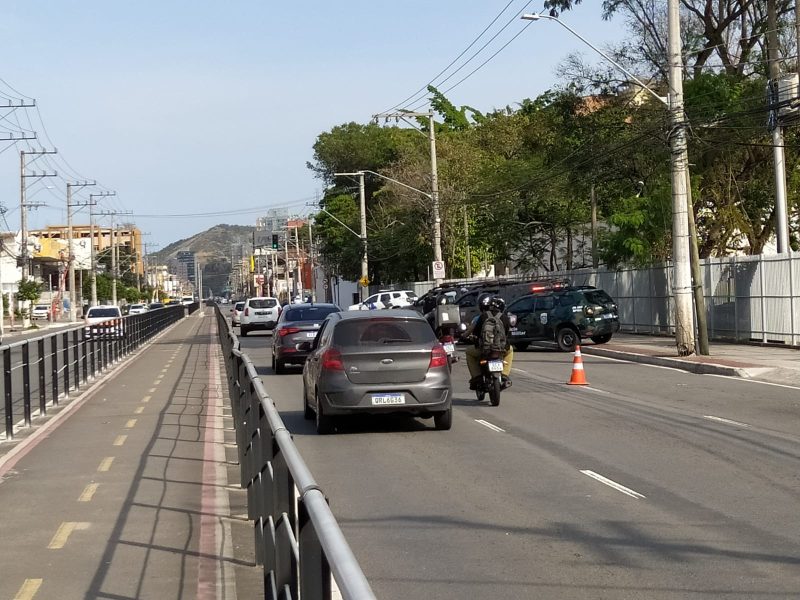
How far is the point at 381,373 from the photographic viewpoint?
15.4m

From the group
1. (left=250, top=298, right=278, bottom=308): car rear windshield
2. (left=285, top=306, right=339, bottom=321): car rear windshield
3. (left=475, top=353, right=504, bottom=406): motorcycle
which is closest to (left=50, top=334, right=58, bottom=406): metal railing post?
(left=475, top=353, right=504, bottom=406): motorcycle

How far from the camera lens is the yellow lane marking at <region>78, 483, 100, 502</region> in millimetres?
10320

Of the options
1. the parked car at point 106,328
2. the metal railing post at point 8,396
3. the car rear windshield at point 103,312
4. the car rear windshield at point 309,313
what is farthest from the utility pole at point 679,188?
the car rear windshield at point 103,312

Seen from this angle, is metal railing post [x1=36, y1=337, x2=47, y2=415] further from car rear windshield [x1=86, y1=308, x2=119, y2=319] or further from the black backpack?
car rear windshield [x1=86, y1=308, x2=119, y2=319]

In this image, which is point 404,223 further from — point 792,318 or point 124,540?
point 124,540

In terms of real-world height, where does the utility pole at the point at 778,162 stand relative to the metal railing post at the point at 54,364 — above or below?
above

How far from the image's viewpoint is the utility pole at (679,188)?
2741 centimetres

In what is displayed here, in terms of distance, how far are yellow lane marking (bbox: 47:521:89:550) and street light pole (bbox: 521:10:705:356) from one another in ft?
67.2

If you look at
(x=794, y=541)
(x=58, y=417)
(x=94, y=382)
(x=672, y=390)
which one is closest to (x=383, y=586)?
(x=794, y=541)

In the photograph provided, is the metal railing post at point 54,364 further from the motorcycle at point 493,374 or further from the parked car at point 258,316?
the parked car at point 258,316

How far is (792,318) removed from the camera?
30.8 metres

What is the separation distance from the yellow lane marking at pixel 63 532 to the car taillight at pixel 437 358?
6980mm

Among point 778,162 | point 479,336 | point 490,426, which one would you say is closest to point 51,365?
point 479,336

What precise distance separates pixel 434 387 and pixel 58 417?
597 centimetres
